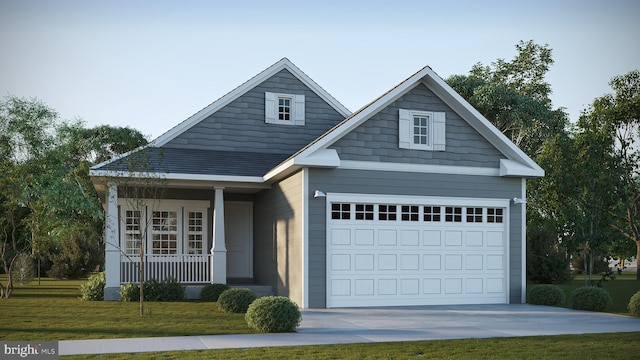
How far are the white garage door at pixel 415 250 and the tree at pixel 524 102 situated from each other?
18849 millimetres

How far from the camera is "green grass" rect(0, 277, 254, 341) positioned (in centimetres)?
1101

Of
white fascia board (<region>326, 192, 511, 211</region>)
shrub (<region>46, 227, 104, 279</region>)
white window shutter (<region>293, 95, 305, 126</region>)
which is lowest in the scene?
shrub (<region>46, 227, 104, 279</region>)

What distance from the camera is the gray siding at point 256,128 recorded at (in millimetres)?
21047

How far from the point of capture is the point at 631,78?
85.2 feet

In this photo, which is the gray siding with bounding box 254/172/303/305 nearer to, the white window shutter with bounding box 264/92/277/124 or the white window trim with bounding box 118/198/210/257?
the white window trim with bounding box 118/198/210/257

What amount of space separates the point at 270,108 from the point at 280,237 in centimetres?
532

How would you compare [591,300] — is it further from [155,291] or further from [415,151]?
[155,291]

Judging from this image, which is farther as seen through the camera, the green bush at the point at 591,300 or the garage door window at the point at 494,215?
the garage door window at the point at 494,215

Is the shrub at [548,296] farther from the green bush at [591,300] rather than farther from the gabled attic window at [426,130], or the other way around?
the gabled attic window at [426,130]

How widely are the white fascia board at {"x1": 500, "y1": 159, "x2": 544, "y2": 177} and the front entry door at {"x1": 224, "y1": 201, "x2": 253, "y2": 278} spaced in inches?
336

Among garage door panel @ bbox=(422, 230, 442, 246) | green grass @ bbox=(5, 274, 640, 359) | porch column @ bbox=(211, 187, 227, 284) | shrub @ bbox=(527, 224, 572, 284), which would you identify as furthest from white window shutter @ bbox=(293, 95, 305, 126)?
shrub @ bbox=(527, 224, 572, 284)

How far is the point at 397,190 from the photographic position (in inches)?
662

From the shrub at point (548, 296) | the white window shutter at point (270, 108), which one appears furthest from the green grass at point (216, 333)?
the white window shutter at point (270, 108)

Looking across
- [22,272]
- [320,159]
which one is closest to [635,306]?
[320,159]
